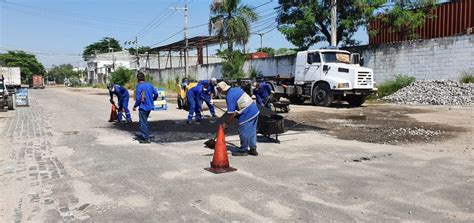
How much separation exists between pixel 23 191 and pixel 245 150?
3.79 metres

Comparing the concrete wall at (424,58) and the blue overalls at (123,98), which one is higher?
the concrete wall at (424,58)

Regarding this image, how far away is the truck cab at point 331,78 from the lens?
762 inches

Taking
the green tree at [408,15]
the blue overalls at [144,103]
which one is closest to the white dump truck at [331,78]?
the green tree at [408,15]

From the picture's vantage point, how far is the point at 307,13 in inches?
1027

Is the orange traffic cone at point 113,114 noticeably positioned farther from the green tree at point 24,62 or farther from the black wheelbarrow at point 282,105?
the green tree at point 24,62

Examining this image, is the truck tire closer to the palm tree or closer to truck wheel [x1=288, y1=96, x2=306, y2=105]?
truck wheel [x1=288, y1=96, x2=306, y2=105]

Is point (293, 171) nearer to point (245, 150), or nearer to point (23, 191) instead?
point (245, 150)

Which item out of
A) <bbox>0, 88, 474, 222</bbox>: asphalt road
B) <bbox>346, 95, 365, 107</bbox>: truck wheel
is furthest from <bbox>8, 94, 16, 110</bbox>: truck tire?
<bbox>346, 95, 365, 107</bbox>: truck wheel

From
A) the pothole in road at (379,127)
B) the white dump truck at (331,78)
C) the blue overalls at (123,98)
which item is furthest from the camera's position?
the white dump truck at (331,78)

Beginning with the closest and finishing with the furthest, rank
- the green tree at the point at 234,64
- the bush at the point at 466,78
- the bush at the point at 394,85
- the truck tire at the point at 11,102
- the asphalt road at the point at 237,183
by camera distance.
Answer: the asphalt road at the point at 237,183
the bush at the point at 466,78
the truck tire at the point at 11,102
the bush at the point at 394,85
the green tree at the point at 234,64

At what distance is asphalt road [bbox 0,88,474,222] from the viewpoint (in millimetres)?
4992

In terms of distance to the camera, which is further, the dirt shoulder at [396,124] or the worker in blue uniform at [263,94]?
the worker in blue uniform at [263,94]

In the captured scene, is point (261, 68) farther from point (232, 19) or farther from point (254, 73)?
point (232, 19)

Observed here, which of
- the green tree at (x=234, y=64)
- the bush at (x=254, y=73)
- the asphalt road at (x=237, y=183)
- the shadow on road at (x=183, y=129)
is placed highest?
the green tree at (x=234, y=64)
